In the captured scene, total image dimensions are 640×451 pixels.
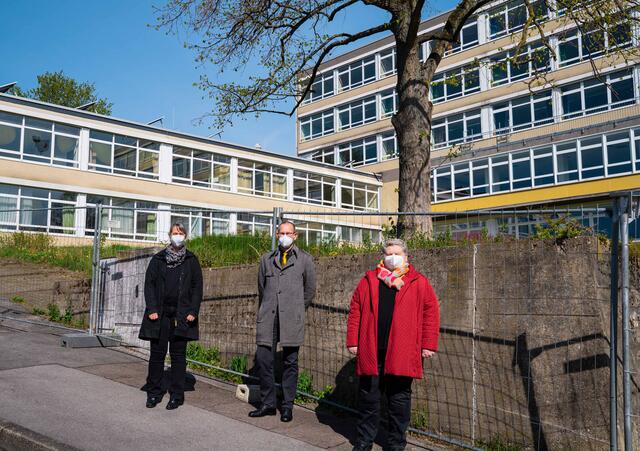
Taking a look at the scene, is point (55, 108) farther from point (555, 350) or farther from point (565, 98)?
point (555, 350)

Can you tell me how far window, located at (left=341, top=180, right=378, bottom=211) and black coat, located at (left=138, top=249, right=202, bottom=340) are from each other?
37.0 m

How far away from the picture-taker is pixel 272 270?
6.68m

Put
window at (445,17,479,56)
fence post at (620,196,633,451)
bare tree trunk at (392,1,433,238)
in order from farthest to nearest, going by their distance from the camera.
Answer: window at (445,17,479,56) < bare tree trunk at (392,1,433,238) < fence post at (620,196,633,451)

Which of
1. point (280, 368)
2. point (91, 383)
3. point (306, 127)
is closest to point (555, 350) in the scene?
point (280, 368)

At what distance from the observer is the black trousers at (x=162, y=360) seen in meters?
6.55

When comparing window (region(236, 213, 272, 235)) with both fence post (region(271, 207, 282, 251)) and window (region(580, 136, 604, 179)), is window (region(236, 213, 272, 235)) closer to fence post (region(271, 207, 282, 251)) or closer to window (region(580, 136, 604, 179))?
fence post (region(271, 207, 282, 251))

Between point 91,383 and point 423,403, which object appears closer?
point 423,403

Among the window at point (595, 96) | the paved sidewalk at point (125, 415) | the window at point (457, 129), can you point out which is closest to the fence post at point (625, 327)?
the paved sidewalk at point (125, 415)

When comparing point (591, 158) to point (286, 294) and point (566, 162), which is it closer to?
point (566, 162)

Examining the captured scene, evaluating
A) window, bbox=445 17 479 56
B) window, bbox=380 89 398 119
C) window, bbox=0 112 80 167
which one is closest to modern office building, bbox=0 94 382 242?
window, bbox=0 112 80 167

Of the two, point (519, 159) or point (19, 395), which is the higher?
point (519, 159)

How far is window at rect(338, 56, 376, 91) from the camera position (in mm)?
47769

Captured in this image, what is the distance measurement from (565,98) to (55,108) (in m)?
27.5

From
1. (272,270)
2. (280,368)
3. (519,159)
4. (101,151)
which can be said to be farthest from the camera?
(519,159)
